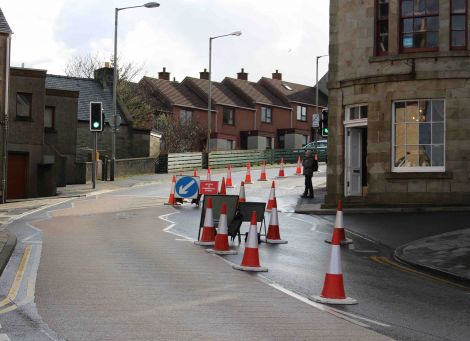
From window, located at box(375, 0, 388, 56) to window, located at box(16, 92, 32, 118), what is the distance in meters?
17.2

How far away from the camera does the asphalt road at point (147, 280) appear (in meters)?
7.65

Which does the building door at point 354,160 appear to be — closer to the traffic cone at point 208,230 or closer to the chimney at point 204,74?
the traffic cone at point 208,230

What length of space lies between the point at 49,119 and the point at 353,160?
20329 mm

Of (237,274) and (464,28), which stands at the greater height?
(464,28)

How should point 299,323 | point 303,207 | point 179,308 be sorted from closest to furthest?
point 299,323
point 179,308
point 303,207

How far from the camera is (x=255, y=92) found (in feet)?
253

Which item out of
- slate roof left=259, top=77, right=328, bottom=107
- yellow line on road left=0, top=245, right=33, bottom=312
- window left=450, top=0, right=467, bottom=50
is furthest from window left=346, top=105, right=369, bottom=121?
slate roof left=259, top=77, right=328, bottom=107

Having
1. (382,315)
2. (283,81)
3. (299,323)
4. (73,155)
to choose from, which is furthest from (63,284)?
(283,81)

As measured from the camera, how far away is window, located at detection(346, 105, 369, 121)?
22984mm

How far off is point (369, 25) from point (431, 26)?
1.95m

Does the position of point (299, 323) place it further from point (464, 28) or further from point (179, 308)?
point (464, 28)

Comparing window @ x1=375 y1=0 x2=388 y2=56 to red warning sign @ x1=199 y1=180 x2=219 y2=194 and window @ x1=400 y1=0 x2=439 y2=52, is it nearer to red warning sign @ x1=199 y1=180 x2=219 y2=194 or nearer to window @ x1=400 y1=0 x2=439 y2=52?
window @ x1=400 y1=0 x2=439 y2=52

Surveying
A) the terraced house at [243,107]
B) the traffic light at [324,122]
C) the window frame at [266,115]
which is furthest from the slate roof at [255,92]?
the traffic light at [324,122]

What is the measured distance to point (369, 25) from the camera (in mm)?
22750
